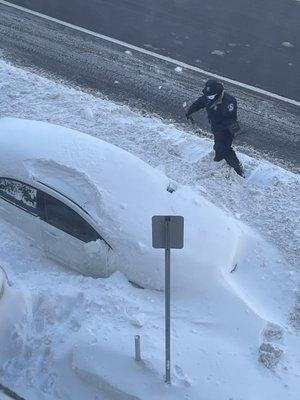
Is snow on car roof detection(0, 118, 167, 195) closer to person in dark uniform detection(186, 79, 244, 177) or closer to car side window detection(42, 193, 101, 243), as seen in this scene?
car side window detection(42, 193, 101, 243)

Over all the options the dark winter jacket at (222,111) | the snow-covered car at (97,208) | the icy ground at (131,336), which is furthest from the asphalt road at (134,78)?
the snow-covered car at (97,208)

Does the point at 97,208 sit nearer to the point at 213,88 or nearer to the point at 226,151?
the point at 213,88

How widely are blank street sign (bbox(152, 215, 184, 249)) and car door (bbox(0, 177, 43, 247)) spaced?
2.64 meters

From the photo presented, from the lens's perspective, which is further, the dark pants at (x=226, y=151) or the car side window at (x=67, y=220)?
the dark pants at (x=226, y=151)

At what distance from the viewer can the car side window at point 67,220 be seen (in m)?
7.52

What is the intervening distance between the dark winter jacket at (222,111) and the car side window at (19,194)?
3191mm

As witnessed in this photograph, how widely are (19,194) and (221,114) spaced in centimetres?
340

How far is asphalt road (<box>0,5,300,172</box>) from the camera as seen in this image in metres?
11.4

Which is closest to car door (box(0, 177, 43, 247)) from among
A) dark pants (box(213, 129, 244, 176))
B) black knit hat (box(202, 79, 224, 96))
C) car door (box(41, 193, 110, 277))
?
car door (box(41, 193, 110, 277))

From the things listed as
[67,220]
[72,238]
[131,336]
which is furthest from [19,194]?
[131,336]

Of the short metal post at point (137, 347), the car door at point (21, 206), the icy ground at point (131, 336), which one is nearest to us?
the short metal post at point (137, 347)

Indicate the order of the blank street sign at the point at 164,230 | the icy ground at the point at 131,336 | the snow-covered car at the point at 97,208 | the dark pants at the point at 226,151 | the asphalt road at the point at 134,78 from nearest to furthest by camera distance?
the blank street sign at the point at 164,230 → the icy ground at the point at 131,336 → the snow-covered car at the point at 97,208 → the dark pants at the point at 226,151 → the asphalt road at the point at 134,78

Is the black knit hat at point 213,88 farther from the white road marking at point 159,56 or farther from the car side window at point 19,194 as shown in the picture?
the white road marking at point 159,56

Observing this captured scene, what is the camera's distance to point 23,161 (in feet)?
25.8
